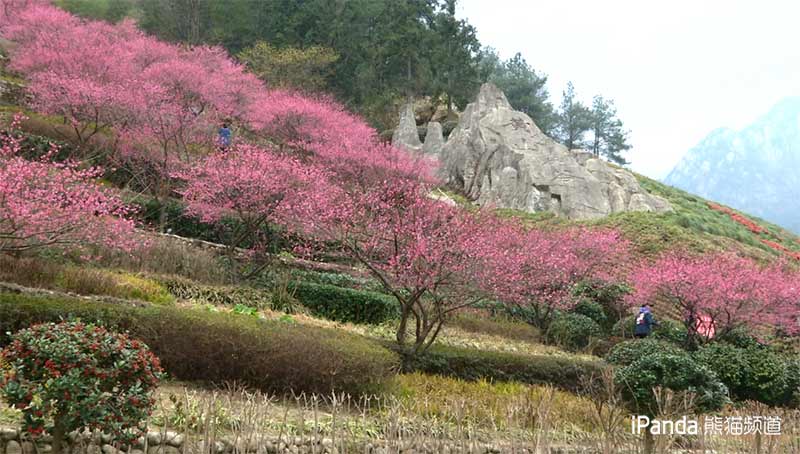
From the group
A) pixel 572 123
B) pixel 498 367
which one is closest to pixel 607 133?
pixel 572 123

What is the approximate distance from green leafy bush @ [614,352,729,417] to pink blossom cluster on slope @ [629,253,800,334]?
820 cm

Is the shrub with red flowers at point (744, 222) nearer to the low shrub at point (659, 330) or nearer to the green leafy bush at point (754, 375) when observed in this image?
the low shrub at point (659, 330)

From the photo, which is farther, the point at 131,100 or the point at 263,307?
the point at 131,100

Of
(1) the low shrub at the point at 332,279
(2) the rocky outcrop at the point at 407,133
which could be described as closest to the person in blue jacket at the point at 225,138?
(1) the low shrub at the point at 332,279

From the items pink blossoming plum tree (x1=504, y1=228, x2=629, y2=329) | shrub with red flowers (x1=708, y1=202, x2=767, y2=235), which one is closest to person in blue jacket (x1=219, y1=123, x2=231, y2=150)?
pink blossoming plum tree (x1=504, y1=228, x2=629, y2=329)

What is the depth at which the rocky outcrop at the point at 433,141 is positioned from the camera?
3316cm

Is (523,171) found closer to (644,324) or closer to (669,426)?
(644,324)

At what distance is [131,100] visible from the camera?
18.0m

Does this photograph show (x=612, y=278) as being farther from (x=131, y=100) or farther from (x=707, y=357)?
(x=131, y=100)

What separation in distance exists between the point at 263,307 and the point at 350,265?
193 inches

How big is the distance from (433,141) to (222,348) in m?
27.2

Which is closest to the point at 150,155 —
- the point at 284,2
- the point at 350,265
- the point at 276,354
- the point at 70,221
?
the point at 350,265

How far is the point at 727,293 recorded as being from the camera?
14.6m

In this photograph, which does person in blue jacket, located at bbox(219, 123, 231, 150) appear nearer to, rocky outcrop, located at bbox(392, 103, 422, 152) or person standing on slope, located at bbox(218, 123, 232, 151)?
person standing on slope, located at bbox(218, 123, 232, 151)
